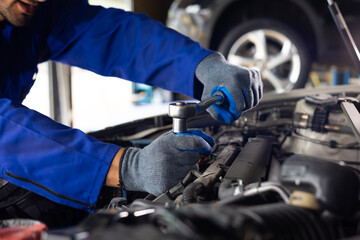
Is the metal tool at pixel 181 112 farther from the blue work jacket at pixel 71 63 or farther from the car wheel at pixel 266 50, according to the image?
the car wheel at pixel 266 50

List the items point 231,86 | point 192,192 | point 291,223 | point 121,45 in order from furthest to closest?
point 121,45 → point 231,86 → point 192,192 → point 291,223

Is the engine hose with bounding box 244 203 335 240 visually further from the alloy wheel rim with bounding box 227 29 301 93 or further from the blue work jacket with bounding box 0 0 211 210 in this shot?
the alloy wheel rim with bounding box 227 29 301 93

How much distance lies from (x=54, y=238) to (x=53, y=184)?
463 mm

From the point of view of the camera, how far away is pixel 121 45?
149cm

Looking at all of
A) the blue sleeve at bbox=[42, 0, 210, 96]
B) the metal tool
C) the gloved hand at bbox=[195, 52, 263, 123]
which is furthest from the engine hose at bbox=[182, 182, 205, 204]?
the blue sleeve at bbox=[42, 0, 210, 96]

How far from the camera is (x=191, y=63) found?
131 centimetres

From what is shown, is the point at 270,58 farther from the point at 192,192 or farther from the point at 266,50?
the point at 192,192

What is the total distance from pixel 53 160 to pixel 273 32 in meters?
2.92

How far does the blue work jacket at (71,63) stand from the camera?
980 millimetres

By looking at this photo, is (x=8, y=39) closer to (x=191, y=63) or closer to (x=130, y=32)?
(x=130, y=32)

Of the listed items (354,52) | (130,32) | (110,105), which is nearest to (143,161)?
(130,32)

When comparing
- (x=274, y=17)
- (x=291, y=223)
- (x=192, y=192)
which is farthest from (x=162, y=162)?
(x=274, y=17)

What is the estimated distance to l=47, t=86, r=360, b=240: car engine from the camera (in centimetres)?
54

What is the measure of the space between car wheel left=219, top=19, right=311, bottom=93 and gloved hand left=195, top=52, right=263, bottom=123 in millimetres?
2290
